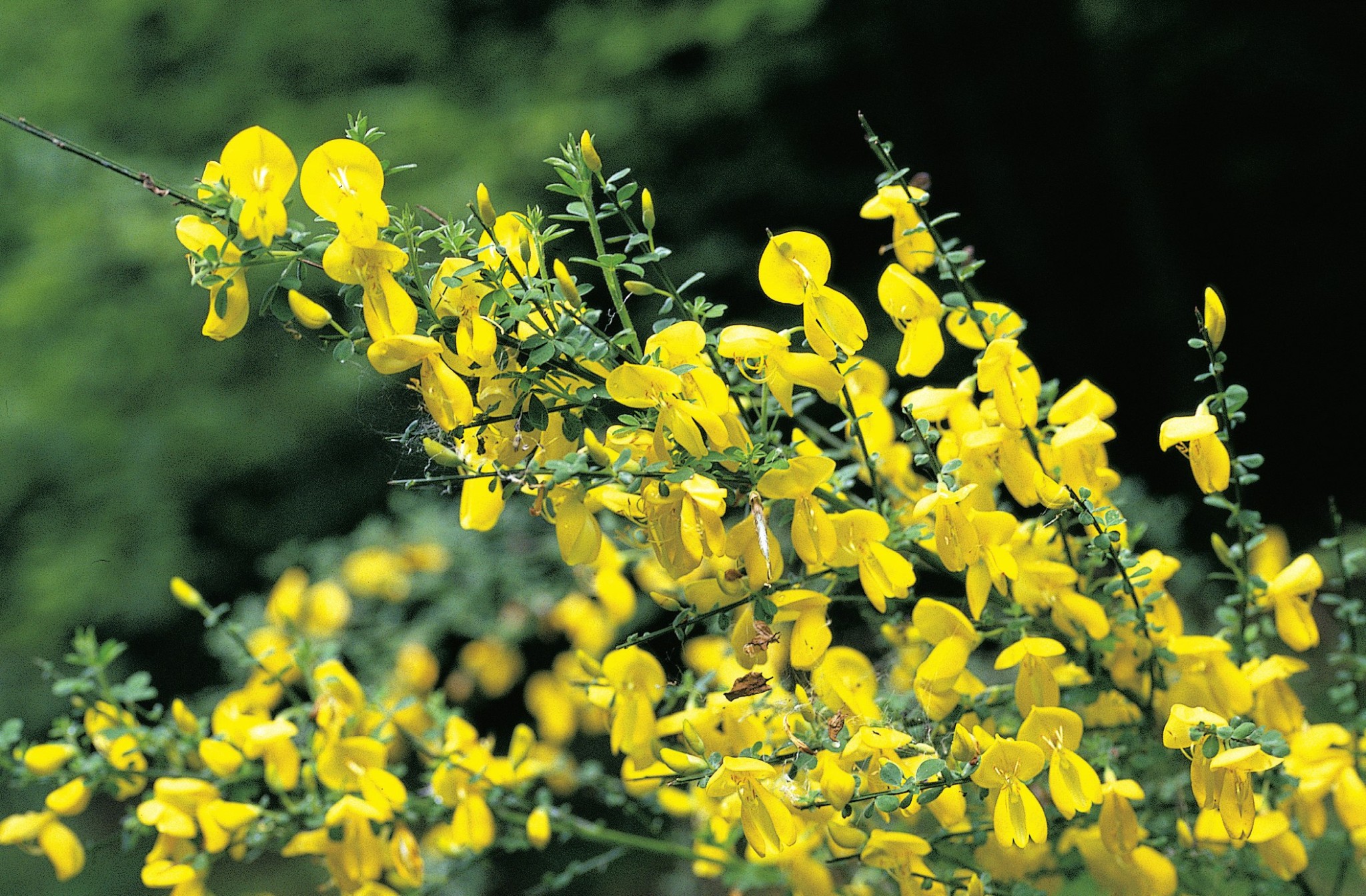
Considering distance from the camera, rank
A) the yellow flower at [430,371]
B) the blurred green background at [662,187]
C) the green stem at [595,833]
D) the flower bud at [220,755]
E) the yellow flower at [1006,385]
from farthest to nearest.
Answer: the blurred green background at [662,187] → the green stem at [595,833] → the flower bud at [220,755] → the yellow flower at [1006,385] → the yellow flower at [430,371]

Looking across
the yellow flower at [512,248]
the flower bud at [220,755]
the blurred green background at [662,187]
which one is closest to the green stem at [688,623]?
the yellow flower at [512,248]

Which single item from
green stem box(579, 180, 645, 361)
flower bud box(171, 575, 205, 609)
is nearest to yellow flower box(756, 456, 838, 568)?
green stem box(579, 180, 645, 361)

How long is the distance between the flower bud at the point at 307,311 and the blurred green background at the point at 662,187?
8.05 ft

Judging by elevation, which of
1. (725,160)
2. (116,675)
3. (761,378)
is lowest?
(116,675)

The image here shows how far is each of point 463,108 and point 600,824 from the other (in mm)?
2876

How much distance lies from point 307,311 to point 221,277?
0.06 m

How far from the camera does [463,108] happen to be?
3.59 meters

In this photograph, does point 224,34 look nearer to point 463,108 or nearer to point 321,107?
point 321,107

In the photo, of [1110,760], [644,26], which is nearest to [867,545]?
[1110,760]

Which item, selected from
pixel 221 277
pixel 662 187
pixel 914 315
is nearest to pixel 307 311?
pixel 221 277

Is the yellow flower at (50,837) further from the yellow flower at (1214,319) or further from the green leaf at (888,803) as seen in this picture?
the yellow flower at (1214,319)

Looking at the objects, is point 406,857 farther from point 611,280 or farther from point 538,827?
point 611,280

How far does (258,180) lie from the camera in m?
0.68

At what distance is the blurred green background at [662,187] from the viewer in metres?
3.43
